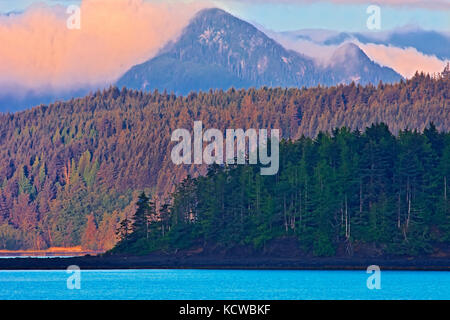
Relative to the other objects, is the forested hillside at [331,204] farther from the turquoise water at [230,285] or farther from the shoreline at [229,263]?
the turquoise water at [230,285]

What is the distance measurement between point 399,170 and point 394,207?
5970 mm

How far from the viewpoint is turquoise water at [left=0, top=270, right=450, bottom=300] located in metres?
117

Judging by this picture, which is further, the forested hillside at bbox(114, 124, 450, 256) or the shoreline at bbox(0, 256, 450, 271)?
the forested hillside at bbox(114, 124, 450, 256)

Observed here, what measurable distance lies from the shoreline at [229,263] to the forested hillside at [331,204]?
2737 millimetres

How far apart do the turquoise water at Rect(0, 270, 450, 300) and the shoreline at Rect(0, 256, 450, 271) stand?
2.89 meters

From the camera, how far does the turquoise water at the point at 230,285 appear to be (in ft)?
383

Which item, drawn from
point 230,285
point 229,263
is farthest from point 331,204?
point 230,285

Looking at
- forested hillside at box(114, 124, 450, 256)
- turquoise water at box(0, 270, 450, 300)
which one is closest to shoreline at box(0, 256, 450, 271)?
forested hillside at box(114, 124, 450, 256)

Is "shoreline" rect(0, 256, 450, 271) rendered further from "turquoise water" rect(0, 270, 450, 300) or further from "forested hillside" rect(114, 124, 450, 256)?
"turquoise water" rect(0, 270, 450, 300)

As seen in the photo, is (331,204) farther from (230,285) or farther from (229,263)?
(230,285)

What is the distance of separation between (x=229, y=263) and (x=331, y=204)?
17.3 meters

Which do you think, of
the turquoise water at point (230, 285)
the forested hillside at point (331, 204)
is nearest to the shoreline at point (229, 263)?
the forested hillside at point (331, 204)

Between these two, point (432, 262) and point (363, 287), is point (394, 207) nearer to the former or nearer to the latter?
point (432, 262)

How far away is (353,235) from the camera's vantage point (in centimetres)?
16462
